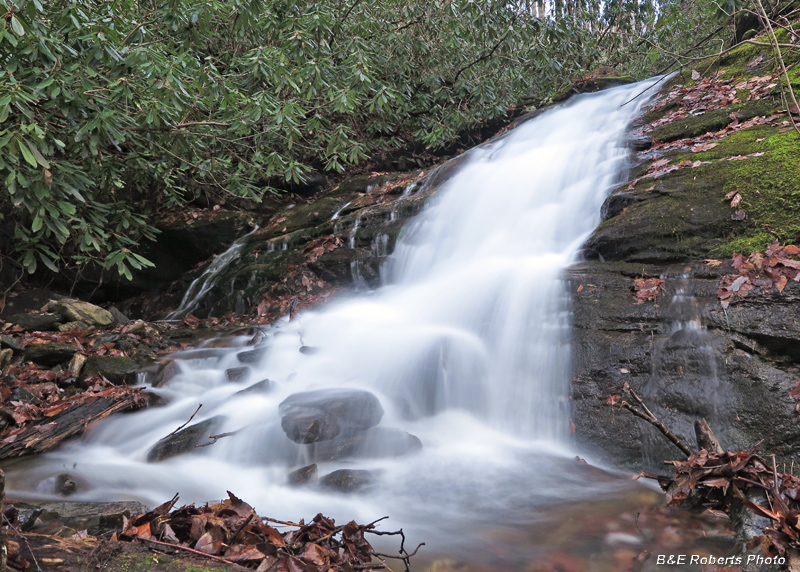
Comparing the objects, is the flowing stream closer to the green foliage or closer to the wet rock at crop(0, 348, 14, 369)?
the wet rock at crop(0, 348, 14, 369)

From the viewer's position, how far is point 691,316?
3.74 meters

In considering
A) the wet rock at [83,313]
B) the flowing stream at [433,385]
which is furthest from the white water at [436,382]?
the wet rock at [83,313]

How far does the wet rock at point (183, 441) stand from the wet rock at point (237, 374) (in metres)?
1.10

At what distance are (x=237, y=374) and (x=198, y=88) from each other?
3.30m

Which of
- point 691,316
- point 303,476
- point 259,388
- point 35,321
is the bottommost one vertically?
point 303,476

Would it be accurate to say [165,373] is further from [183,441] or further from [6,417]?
[183,441]

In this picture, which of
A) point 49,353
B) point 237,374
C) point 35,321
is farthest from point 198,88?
point 35,321

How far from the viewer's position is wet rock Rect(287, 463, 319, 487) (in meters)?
3.38

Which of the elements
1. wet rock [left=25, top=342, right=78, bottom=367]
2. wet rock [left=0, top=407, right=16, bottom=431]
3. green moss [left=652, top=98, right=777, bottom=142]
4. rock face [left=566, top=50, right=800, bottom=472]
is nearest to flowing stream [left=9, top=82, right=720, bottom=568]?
rock face [left=566, top=50, right=800, bottom=472]

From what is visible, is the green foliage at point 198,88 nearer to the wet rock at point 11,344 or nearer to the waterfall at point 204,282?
the wet rock at point 11,344

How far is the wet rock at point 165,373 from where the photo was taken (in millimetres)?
5137

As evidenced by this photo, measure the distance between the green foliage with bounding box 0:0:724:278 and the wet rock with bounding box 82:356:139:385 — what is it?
985 mm

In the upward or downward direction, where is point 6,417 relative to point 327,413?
downward

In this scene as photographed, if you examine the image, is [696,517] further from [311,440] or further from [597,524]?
[311,440]
